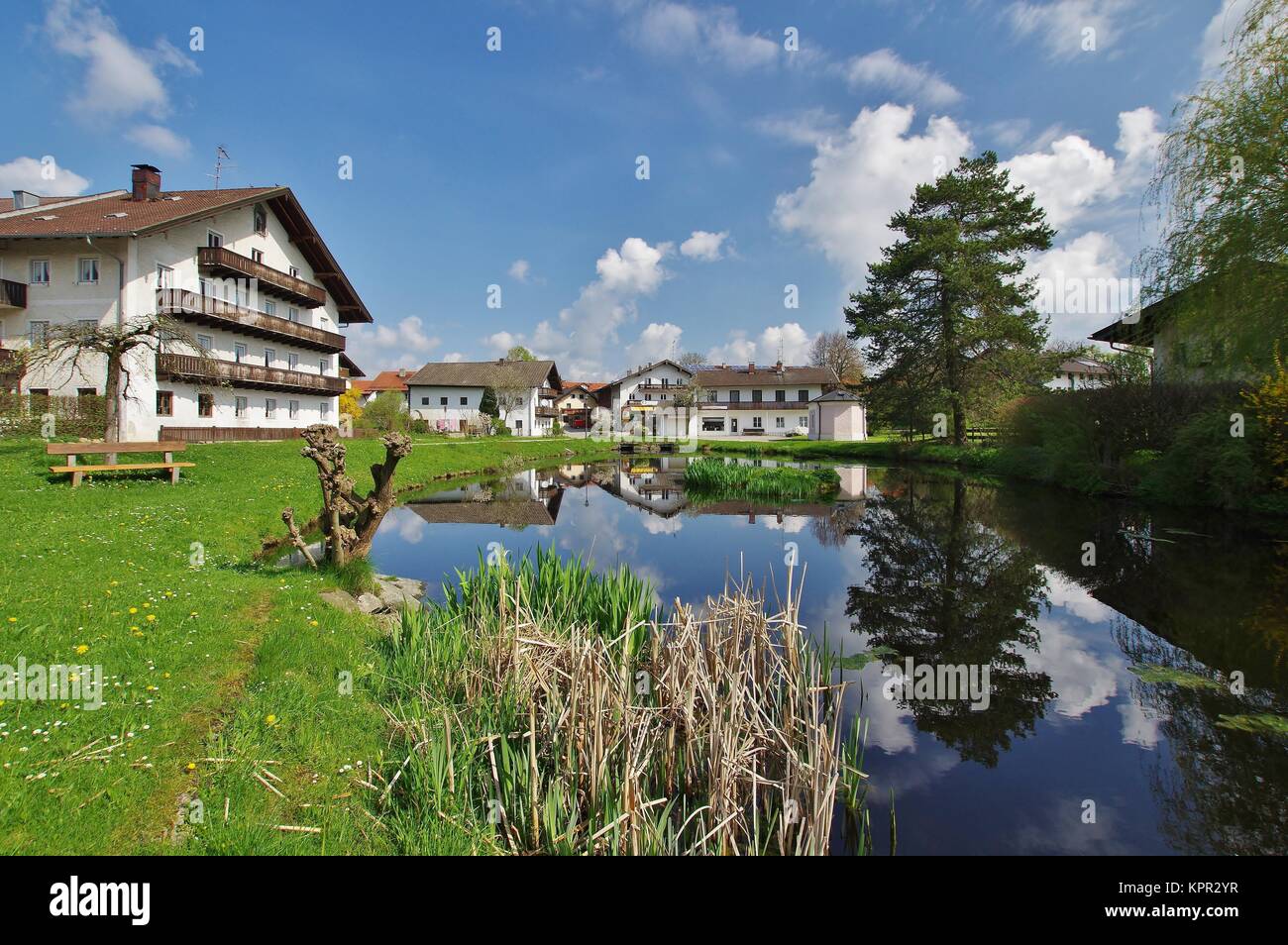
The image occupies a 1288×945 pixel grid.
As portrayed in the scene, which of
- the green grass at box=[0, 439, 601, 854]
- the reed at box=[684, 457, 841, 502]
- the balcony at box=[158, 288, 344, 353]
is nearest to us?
the green grass at box=[0, 439, 601, 854]

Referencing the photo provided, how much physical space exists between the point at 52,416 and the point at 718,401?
176ft

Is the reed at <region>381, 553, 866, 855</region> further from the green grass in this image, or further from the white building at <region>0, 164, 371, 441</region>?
the white building at <region>0, 164, 371, 441</region>

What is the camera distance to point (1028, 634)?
8133 mm

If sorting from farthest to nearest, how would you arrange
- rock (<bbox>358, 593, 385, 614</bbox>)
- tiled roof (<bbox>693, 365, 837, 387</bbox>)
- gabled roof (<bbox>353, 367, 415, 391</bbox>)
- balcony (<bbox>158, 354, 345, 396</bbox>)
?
gabled roof (<bbox>353, 367, 415, 391</bbox>), tiled roof (<bbox>693, 365, 837, 387</bbox>), balcony (<bbox>158, 354, 345, 396</bbox>), rock (<bbox>358, 593, 385, 614</bbox>)

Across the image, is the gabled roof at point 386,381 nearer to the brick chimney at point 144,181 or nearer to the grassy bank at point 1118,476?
the brick chimney at point 144,181

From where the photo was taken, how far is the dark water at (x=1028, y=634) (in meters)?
4.43

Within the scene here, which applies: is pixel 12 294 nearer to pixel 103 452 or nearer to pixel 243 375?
pixel 243 375

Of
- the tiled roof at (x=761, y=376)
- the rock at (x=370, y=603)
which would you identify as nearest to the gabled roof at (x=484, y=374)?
the tiled roof at (x=761, y=376)

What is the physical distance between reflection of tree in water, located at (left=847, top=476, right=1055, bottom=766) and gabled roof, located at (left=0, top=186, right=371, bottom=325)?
2916 cm

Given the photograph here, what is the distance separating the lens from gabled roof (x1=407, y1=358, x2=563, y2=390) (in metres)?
62.0

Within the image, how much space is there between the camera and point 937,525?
621 inches

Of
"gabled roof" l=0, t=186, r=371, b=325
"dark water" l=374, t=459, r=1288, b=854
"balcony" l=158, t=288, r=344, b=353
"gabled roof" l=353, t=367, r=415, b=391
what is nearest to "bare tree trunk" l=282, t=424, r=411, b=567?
"dark water" l=374, t=459, r=1288, b=854

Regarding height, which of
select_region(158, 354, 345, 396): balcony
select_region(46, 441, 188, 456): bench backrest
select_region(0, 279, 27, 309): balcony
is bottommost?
select_region(46, 441, 188, 456): bench backrest
